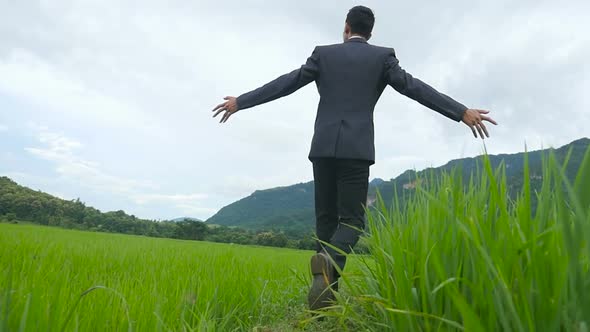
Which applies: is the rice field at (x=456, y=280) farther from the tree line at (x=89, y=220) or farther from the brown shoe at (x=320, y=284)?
the tree line at (x=89, y=220)

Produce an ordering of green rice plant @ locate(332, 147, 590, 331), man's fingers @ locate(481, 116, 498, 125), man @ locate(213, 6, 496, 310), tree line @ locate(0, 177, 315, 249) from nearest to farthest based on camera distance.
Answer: green rice plant @ locate(332, 147, 590, 331)
man's fingers @ locate(481, 116, 498, 125)
man @ locate(213, 6, 496, 310)
tree line @ locate(0, 177, 315, 249)

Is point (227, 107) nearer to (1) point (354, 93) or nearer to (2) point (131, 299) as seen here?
(1) point (354, 93)

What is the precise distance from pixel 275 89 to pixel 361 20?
930mm

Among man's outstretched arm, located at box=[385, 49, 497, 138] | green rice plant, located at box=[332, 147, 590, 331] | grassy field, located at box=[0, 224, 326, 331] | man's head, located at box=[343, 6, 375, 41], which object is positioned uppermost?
man's head, located at box=[343, 6, 375, 41]

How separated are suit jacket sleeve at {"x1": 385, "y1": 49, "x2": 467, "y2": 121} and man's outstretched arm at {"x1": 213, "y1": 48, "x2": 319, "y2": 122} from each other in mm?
631

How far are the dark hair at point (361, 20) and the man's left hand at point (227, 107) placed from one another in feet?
3.93

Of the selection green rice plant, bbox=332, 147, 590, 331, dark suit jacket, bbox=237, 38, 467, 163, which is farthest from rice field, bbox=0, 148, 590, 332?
dark suit jacket, bbox=237, 38, 467, 163

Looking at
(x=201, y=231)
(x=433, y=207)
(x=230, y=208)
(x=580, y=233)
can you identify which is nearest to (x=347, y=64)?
(x=433, y=207)

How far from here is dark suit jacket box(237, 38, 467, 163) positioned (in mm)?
3412

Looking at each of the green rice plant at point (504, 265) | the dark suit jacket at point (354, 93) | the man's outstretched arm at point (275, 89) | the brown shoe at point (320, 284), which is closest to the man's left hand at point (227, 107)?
the man's outstretched arm at point (275, 89)

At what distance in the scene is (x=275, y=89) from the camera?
12.6ft

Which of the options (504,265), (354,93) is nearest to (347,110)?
(354,93)

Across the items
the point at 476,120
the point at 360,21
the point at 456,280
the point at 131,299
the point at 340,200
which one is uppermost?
the point at 360,21

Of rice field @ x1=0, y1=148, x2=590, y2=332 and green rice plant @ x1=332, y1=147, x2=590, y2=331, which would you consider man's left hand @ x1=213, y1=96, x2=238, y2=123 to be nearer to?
rice field @ x1=0, y1=148, x2=590, y2=332
